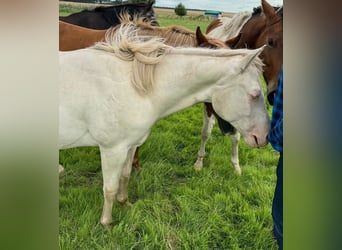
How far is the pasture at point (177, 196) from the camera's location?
1.39 meters

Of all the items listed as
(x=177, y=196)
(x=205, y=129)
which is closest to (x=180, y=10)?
(x=205, y=129)

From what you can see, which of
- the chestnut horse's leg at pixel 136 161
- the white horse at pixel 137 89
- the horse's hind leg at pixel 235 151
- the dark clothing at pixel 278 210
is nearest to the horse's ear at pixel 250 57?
the white horse at pixel 137 89

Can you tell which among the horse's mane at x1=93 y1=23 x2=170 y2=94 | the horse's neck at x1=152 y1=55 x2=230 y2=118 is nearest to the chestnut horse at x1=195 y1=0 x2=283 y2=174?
the horse's neck at x1=152 y1=55 x2=230 y2=118

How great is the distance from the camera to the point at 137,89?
1356mm

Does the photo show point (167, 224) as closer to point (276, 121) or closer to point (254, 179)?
point (254, 179)

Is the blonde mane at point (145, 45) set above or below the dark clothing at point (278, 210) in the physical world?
above

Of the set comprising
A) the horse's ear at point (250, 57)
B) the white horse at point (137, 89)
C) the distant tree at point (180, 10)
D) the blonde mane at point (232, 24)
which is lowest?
the white horse at point (137, 89)

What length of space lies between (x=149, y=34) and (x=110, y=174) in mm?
502

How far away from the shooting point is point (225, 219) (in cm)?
142

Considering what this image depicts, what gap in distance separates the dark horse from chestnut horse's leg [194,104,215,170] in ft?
1.19

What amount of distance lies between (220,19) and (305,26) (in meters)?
0.29

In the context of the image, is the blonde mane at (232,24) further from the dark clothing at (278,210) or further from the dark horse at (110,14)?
the dark clothing at (278,210)

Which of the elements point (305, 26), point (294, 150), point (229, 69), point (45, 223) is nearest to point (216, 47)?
point (229, 69)

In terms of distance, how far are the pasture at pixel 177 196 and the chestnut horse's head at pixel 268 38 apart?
0.16 metres
